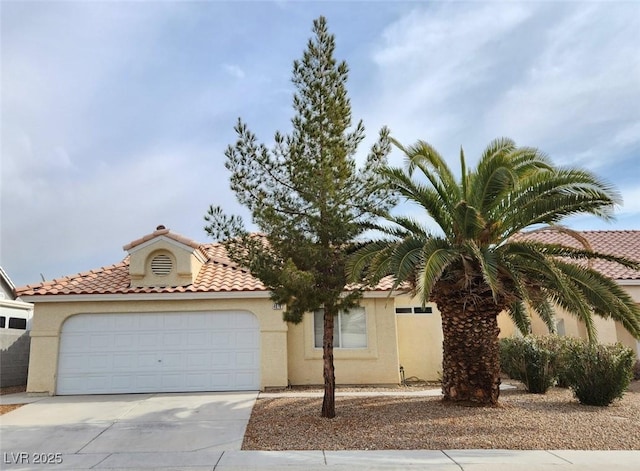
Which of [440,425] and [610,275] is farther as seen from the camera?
[610,275]

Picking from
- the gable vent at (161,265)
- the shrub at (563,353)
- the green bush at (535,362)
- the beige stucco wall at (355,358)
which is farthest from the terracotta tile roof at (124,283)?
the shrub at (563,353)

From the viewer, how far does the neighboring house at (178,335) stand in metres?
13.8

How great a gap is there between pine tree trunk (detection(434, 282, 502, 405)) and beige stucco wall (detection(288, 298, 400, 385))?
397 cm

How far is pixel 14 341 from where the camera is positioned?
1630cm

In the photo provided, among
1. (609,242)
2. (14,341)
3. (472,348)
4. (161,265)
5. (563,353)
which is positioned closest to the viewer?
(472,348)

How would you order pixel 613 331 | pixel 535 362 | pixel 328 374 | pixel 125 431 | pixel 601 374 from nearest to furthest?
pixel 125 431 < pixel 328 374 < pixel 601 374 < pixel 535 362 < pixel 613 331

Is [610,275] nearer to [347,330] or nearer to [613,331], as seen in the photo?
[613,331]

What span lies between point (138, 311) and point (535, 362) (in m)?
11.4

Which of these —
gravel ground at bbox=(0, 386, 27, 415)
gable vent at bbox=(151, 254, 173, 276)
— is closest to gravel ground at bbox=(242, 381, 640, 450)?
gable vent at bbox=(151, 254, 173, 276)

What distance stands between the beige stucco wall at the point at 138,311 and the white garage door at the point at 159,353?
0.20m

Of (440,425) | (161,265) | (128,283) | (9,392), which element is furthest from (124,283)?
(440,425)

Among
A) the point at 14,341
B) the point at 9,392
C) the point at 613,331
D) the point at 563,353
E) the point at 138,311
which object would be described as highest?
the point at 138,311

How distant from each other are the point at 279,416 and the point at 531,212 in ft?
22.5

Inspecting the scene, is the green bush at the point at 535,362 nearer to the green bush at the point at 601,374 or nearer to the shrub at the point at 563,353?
the shrub at the point at 563,353
